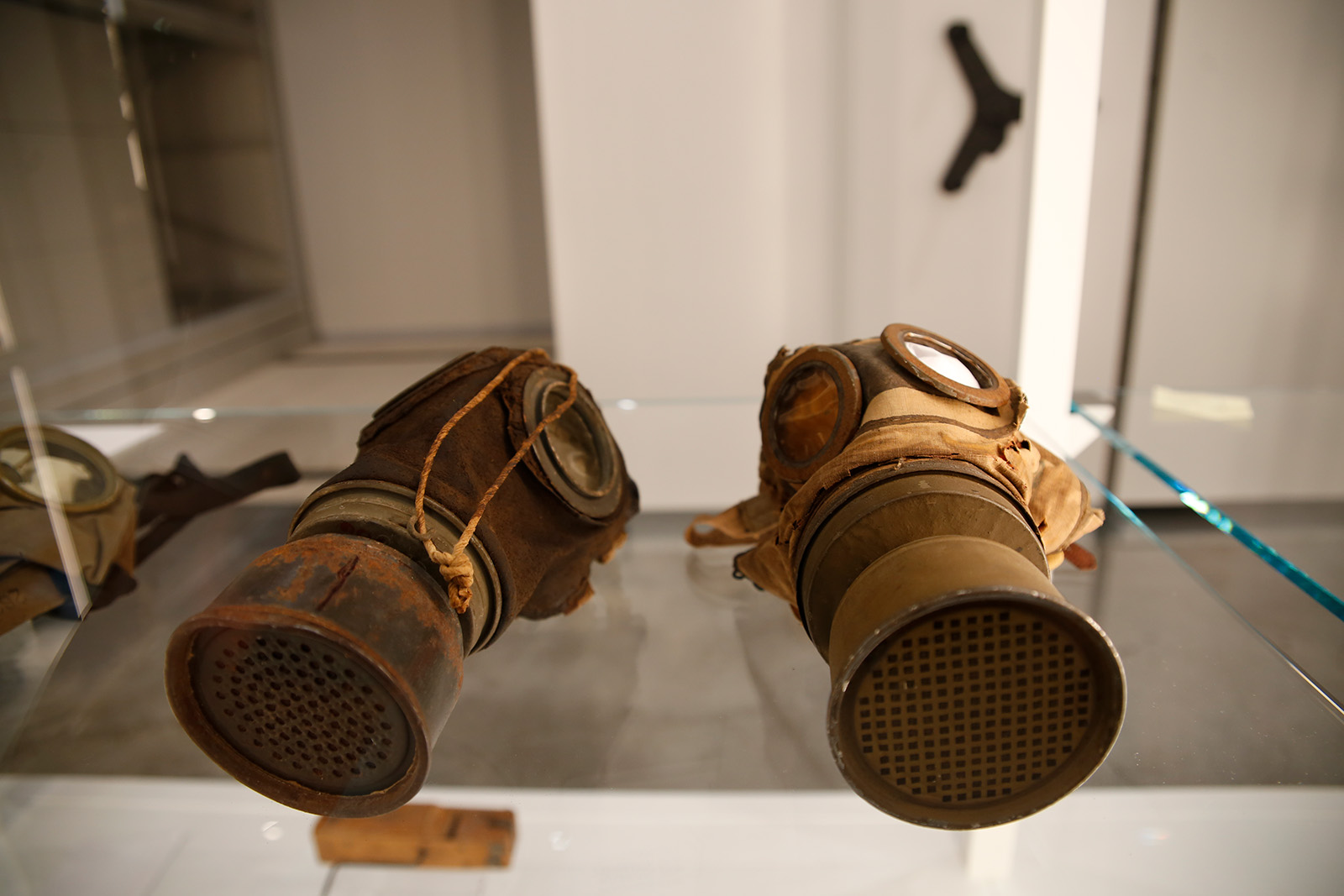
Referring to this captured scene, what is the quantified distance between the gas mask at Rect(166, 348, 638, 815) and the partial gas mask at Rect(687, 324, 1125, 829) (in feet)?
1.13

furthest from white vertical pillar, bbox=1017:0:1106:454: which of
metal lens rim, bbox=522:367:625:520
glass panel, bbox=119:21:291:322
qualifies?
glass panel, bbox=119:21:291:322

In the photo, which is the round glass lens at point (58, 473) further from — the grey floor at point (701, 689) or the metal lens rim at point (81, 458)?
the grey floor at point (701, 689)

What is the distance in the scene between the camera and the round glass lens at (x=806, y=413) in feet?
3.37

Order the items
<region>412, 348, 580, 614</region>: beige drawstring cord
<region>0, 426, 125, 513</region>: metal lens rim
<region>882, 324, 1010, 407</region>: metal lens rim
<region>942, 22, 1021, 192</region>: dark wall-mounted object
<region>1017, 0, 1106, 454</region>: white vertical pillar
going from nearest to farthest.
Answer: <region>412, 348, 580, 614</region>: beige drawstring cord → <region>882, 324, 1010, 407</region>: metal lens rim → <region>0, 426, 125, 513</region>: metal lens rim → <region>1017, 0, 1106, 454</region>: white vertical pillar → <region>942, 22, 1021, 192</region>: dark wall-mounted object

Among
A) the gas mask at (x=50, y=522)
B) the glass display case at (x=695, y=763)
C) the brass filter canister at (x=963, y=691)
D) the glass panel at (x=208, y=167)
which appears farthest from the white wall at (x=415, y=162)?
the brass filter canister at (x=963, y=691)

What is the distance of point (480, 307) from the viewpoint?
8.11 ft

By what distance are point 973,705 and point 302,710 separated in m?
0.61

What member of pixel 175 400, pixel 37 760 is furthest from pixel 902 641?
pixel 175 400

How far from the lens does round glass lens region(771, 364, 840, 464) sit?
1026mm

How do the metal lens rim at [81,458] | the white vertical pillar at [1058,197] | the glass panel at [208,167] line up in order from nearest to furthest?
the metal lens rim at [81,458], the white vertical pillar at [1058,197], the glass panel at [208,167]

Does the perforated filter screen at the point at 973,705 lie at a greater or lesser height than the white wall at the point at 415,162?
lesser

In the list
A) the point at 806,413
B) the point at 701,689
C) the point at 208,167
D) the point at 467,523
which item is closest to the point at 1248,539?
the point at 806,413

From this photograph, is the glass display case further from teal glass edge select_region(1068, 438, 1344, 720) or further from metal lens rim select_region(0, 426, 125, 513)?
metal lens rim select_region(0, 426, 125, 513)

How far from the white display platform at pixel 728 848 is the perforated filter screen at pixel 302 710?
12.1 inches
